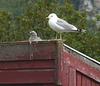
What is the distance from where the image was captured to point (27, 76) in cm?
339

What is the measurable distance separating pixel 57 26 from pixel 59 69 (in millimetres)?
2239

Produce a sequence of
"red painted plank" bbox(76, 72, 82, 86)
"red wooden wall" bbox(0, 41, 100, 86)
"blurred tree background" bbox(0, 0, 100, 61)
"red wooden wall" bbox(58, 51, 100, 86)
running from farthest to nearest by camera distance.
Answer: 1. "blurred tree background" bbox(0, 0, 100, 61)
2. "red painted plank" bbox(76, 72, 82, 86)
3. "red wooden wall" bbox(58, 51, 100, 86)
4. "red wooden wall" bbox(0, 41, 100, 86)

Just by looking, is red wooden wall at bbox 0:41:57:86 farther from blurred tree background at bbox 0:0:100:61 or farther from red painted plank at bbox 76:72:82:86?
blurred tree background at bbox 0:0:100:61

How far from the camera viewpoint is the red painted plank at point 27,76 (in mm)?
3348

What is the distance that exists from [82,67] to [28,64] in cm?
110

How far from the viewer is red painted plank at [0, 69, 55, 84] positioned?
11.0ft

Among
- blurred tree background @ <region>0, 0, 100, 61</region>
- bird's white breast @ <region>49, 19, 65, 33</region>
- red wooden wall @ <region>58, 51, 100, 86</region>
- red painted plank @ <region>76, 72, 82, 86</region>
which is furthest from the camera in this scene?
blurred tree background @ <region>0, 0, 100, 61</region>

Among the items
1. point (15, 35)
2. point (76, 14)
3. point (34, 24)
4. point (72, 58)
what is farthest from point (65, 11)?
point (72, 58)

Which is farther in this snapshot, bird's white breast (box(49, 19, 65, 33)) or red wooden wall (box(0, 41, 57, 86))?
bird's white breast (box(49, 19, 65, 33))

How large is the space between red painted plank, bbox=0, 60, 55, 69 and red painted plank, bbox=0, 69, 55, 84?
5 cm

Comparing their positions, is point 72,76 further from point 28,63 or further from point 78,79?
point 28,63

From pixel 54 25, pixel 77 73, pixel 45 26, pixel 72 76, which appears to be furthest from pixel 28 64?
pixel 45 26

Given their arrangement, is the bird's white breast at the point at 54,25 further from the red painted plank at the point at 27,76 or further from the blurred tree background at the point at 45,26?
the blurred tree background at the point at 45,26

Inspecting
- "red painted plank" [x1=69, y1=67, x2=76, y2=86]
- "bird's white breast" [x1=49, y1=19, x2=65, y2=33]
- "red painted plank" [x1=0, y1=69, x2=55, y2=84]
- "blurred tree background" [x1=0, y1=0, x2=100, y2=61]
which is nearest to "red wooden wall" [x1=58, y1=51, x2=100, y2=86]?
"red painted plank" [x1=69, y1=67, x2=76, y2=86]
